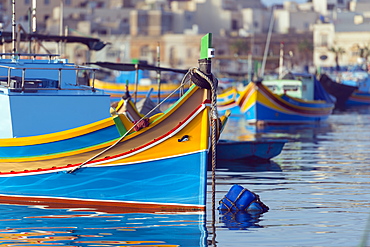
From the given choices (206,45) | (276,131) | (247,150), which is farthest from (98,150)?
(276,131)

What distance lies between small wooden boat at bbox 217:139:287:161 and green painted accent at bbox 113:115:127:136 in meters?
9.54

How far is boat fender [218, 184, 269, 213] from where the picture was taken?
18.7 metres

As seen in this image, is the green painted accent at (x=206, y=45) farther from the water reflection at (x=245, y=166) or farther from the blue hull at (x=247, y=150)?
the blue hull at (x=247, y=150)

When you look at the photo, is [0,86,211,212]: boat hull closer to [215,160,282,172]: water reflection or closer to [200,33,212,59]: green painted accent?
[200,33,212,59]: green painted accent

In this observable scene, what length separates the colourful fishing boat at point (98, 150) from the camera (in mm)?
17406

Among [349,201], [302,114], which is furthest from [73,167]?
[302,114]

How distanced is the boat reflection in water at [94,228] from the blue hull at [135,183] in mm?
289

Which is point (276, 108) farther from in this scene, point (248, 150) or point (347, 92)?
point (347, 92)

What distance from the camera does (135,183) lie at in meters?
17.9

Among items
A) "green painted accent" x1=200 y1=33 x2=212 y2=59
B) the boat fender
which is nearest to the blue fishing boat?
the boat fender

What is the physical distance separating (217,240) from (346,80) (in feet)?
223

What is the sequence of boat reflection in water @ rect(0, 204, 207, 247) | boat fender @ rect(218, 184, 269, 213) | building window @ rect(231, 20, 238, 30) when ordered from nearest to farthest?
boat reflection in water @ rect(0, 204, 207, 247) < boat fender @ rect(218, 184, 269, 213) < building window @ rect(231, 20, 238, 30)

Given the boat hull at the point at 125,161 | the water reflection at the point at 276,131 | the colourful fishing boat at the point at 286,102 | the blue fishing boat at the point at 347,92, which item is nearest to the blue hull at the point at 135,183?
the boat hull at the point at 125,161

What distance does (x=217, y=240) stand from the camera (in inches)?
632
